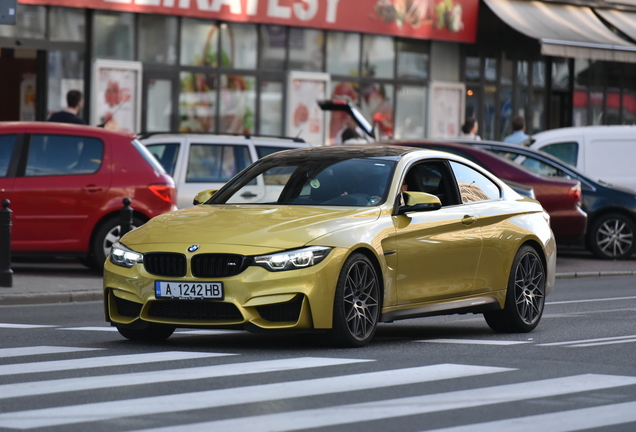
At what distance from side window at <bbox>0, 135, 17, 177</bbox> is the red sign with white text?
27.4 ft

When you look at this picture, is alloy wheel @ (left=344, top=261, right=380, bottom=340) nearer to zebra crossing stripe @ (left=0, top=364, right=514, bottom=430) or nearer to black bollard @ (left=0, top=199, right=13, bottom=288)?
zebra crossing stripe @ (left=0, top=364, right=514, bottom=430)

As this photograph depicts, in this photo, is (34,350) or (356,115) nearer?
(34,350)

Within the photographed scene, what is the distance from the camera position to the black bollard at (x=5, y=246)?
46.3 feet

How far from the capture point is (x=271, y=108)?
28031mm

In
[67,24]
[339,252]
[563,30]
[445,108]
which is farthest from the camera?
[445,108]

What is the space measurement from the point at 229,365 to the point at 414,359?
1240mm

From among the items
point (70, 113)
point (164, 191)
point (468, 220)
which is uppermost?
point (70, 113)

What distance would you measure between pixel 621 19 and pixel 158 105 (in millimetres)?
14025

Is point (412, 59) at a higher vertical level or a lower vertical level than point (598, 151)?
higher

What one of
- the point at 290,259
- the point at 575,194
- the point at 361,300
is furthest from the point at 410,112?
the point at 290,259

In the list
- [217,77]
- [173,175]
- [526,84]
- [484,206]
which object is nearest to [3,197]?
[173,175]

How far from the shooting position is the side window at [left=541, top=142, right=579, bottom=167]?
22.3 m

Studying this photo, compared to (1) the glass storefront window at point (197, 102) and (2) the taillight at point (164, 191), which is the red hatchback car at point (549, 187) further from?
(1) the glass storefront window at point (197, 102)

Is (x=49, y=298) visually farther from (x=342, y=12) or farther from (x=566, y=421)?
(x=342, y=12)
